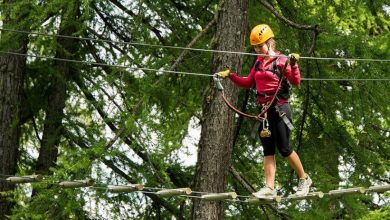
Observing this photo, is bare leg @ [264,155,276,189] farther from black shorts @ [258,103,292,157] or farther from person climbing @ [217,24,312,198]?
black shorts @ [258,103,292,157]

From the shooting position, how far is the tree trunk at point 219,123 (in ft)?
32.6

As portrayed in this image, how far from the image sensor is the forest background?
10102 mm

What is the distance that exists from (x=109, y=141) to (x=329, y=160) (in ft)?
10.2

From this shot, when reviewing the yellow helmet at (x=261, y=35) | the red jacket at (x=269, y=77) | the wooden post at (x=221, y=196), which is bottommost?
the wooden post at (x=221, y=196)

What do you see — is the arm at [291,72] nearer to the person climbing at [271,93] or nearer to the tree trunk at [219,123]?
the person climbing at [271,93]

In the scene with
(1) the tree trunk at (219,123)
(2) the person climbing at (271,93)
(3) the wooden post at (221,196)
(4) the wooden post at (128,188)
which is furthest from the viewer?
(1) the tree trunk at (219,123)

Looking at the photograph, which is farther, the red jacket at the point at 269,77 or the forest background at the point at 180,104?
the forest background at the point at 180,104

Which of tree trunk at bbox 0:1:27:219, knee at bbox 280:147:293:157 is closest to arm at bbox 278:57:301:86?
knee at bbox 280:147:293:157

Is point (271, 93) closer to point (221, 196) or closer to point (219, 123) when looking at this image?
point (221, 196)

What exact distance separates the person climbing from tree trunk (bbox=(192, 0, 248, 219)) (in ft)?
3.77

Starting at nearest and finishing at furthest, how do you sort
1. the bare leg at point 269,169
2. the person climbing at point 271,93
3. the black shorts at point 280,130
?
the person climbing at point 271,93 < the black shorts at point 280,130 < the bare leg at point 269,169

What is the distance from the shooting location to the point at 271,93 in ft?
28.6

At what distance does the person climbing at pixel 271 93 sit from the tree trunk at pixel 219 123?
3.77 feet

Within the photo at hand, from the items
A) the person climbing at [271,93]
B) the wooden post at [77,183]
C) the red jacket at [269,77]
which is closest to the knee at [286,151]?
the person climbing at [271,93]
